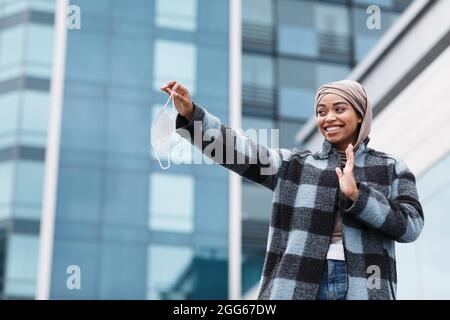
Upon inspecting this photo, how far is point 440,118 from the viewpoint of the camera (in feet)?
43.7

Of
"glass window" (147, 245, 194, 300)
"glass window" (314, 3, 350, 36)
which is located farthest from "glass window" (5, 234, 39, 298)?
"glass window" (314, 3, 350, 36)

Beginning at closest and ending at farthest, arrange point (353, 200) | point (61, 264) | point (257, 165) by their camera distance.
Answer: point (353, 200), point (257, 165), point (61, 264)

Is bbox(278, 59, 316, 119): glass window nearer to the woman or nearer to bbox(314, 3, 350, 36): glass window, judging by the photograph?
bbox(314, 3, 350, 36): glass window

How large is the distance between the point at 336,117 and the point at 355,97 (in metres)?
0.11

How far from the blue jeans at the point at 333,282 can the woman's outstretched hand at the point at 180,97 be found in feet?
2.60

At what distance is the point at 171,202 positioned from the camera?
24359mm

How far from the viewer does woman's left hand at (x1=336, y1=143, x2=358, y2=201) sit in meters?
3.69

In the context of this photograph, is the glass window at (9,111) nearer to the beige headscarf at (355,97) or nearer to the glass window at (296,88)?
the glass window at (296,88)

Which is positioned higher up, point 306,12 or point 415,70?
point 306,12

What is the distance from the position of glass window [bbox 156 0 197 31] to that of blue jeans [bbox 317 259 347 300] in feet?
74.1

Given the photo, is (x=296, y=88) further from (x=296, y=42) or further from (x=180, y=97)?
(x=180, y=97)

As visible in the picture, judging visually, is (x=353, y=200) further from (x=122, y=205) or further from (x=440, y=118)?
(x=122, y=205)

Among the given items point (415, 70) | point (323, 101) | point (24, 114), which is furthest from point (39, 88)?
point (323, 101)
